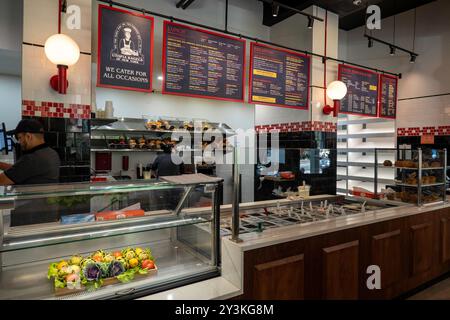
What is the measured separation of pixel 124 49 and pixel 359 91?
3.80 metres

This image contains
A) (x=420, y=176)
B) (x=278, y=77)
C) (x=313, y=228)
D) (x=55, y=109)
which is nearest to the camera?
(x=313, y=228)

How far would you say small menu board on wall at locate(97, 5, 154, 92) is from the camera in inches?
120

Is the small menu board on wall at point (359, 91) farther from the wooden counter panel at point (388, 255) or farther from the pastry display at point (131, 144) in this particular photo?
the pastry display at point (131, 144)

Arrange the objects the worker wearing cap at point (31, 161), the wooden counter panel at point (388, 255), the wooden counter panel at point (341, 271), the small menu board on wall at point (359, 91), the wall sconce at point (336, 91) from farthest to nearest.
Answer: the small menu board on wall at point (359, 91), the wall sconce at point (336, 91), the wooden counter panel at point (388, 255), the worker wearing cap at point (31, 161), the wooden counter panel at point (341, 271)

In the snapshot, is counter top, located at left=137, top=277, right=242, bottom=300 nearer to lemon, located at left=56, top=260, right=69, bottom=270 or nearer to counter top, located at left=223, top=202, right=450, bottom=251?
counter top, located at left=223, top=202, right=450, bottom=251

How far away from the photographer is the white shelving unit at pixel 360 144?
6.10m

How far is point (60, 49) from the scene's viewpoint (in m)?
2.77

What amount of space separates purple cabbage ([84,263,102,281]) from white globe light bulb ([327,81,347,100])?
4.09 metres

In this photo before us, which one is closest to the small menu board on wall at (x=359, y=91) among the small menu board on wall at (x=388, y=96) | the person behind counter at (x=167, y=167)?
the small menu board on wall at (x=388, y=96)

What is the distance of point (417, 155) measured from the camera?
3400 mm

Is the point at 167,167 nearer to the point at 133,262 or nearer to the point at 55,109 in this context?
Answer: the point at 55,109

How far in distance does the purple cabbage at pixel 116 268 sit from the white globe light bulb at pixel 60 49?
2086 mm

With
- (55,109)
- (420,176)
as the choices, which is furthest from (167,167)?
(420,176)

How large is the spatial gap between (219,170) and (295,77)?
90.2 inches
